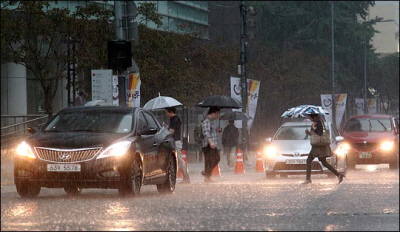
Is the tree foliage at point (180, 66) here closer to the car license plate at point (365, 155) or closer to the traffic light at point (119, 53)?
the car license plate at point (365, 155)

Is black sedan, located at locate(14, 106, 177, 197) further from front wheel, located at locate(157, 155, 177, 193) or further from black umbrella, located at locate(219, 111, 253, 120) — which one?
black umbrella, located at locate(219, 111, 253, 120)

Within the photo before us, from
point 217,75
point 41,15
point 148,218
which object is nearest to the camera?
point 148,218

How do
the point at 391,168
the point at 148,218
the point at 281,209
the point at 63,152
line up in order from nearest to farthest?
the point at 148,218 → the point at 281,209 → the point at 63,152 → the point at 391,168

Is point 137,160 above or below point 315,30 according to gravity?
below

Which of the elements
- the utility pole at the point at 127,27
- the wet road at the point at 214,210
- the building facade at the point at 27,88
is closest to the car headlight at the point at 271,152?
the utility pole at the point at 127,27

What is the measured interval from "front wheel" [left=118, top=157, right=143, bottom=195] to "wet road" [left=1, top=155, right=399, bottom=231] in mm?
175

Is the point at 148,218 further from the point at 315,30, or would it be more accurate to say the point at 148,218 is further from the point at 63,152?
the point at 315,30

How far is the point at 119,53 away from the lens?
23734 millimetres

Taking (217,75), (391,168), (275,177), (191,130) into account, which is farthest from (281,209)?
(217,75)

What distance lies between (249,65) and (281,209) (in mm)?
56655

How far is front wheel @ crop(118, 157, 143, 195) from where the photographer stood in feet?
54.1

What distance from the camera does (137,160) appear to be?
17.1 meters

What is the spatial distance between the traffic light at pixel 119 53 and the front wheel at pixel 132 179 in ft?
22.0

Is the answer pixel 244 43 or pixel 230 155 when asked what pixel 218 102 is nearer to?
pixel 230 155
